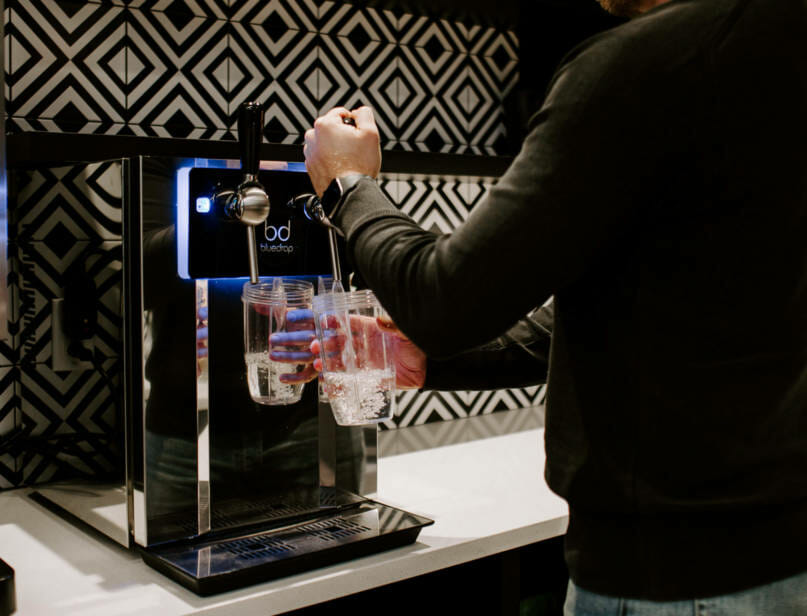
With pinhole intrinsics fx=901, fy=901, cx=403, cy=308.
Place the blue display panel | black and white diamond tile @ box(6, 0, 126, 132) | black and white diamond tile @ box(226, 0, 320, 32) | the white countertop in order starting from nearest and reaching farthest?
the white countertop → the blue display panel → black and white diamond tile @ box(6, 0, 126, 132) → black and white diamond tile @ box(226, 0, 320, 32)

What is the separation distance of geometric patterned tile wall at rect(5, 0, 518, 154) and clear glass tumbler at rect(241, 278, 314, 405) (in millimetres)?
611

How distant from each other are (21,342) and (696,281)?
1.19 metres

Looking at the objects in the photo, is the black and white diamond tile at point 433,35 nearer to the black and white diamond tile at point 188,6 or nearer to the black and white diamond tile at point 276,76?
the black and white diamond tile at point 276,76

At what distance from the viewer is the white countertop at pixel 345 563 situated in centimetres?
101

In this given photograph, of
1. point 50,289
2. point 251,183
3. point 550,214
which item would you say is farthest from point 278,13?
point 550,214

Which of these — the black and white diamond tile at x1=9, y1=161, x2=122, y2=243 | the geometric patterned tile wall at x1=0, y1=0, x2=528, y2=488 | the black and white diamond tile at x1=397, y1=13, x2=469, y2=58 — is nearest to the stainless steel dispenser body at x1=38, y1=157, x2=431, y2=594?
the geometric patterned tile wall at x1=0, y1=0, x2=528, y2=488

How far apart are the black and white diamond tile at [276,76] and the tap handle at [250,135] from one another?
2.05 ft

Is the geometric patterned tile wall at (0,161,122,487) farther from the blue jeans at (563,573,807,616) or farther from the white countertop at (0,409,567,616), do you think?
the blue jeans at (563,573,807,616)

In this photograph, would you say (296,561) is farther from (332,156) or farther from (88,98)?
(88,98)

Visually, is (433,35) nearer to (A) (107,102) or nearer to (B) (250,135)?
(A) (107,102)

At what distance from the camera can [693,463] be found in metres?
0.73

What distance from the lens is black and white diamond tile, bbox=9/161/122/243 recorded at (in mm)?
1488

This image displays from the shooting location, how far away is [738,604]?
0.73 metres

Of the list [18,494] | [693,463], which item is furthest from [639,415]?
[18,494]
